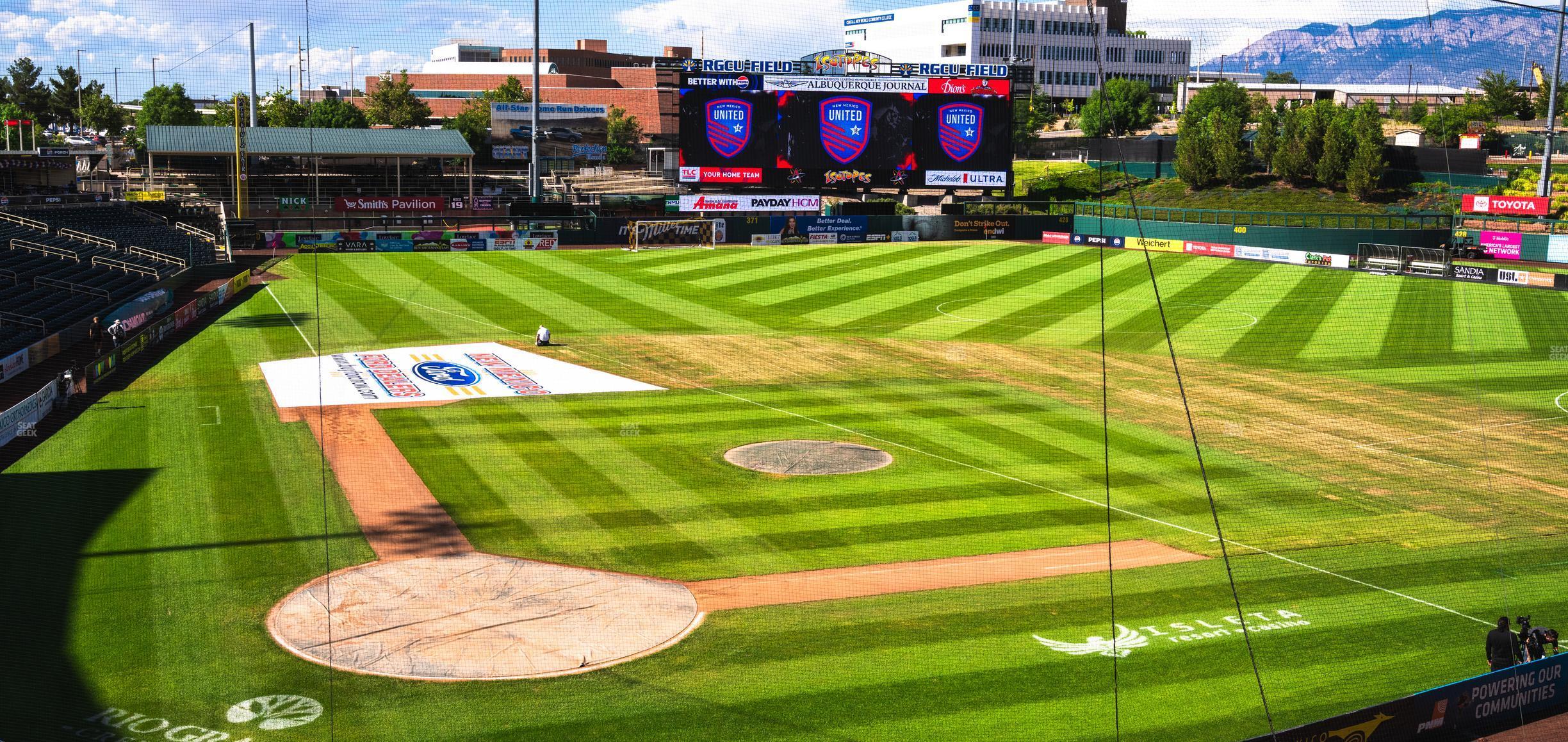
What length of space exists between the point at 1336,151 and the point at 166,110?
72462mm

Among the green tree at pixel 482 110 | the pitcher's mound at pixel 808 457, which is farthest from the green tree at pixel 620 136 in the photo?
the pitcher's mound at pixel 808 457

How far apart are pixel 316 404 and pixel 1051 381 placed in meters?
17.4

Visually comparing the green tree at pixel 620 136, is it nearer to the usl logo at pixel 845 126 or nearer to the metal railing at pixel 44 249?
the usl logo at pixel 845 126

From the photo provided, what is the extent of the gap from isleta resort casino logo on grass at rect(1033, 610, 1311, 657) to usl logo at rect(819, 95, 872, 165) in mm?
44977

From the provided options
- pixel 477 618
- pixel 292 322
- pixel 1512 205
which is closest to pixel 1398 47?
pixel 477 618

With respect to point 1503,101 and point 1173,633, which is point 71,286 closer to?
point 1173,633

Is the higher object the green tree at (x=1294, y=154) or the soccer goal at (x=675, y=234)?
the green tree at (x=1294, y=154)

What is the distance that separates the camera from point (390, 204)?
6319cm

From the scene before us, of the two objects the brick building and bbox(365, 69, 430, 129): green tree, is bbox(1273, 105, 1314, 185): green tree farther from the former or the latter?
bbox(365, 69, 430, 129): green tree

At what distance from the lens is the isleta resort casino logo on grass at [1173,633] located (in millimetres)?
14328

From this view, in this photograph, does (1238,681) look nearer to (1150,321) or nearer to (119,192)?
(1150,321)

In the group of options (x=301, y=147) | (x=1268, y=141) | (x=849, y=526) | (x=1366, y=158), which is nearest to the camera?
(x=849, y=526)

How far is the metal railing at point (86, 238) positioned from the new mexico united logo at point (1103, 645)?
123 feet

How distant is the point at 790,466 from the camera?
71.6 ft
